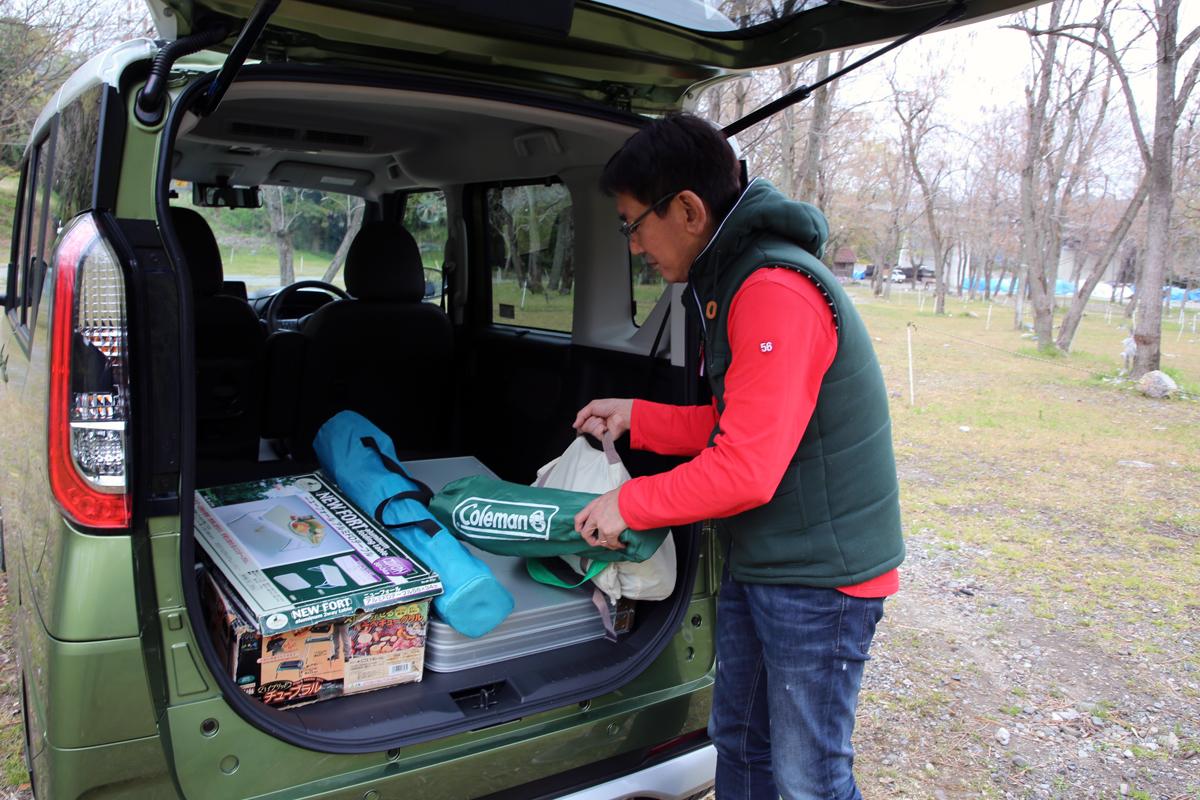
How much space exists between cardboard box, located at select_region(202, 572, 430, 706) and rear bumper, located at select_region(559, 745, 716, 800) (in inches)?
20.0

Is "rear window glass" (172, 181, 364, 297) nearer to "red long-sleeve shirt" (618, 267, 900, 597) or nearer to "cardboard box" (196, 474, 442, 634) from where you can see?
"cardboard box" (196, 474, 442, 634)

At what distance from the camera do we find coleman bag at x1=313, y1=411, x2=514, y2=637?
1.97 m

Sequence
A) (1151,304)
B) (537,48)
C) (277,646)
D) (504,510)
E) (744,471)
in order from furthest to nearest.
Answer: (1151,304) → (504,510) → (537,48) → (277,646) → (744,471)

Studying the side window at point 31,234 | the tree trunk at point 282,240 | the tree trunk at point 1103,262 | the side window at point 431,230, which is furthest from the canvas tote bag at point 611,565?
the tree trunk at point 1103,262

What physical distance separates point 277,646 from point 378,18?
1.36 metres

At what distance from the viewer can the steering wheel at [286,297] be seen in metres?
4.89

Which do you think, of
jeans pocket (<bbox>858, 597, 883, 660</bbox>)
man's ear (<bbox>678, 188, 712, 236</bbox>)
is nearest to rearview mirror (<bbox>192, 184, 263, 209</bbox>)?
man's ear (<bbox>678, 188, 712, 236</bbox>)

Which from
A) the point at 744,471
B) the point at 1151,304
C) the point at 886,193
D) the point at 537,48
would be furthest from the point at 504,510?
the point at 886,193

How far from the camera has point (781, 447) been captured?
1539 mm

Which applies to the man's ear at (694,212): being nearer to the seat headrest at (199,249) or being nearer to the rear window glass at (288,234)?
the seat headrest at (199,249)

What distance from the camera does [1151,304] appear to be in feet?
37.2

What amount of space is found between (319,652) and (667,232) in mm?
1195

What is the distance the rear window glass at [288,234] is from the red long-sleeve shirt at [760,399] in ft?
12.3

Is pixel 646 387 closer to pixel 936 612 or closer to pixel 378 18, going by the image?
pixel 378 18
